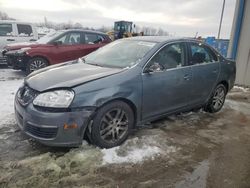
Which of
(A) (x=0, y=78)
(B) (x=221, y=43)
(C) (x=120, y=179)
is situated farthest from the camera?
(B) (x=221, y=43)

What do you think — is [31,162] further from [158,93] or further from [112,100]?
[158,93]

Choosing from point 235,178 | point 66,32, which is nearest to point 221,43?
point 66,32

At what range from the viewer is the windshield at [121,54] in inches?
162

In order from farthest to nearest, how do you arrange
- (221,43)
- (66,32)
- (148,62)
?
(221,43), (66,32), (148,62)

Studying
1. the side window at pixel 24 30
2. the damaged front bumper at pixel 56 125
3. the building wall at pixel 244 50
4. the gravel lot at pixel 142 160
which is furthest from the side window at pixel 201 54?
the side window at pixel 24 30

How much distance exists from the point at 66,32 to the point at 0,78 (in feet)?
8.55

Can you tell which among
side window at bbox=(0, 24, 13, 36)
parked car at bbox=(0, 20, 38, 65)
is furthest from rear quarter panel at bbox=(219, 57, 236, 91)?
side window at bbox=(0, 24, 13, 36)

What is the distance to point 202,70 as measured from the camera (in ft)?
16.2

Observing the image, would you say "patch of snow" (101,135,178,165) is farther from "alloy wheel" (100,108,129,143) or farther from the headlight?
the headlight

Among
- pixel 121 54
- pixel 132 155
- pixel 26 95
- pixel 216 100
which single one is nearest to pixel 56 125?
pixel 26 95

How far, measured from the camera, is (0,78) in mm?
8281

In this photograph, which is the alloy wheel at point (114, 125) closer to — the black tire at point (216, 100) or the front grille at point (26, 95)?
the front grille at point (26, 95)

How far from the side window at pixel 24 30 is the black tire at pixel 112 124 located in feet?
28.5

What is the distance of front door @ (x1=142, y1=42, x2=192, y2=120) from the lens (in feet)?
13.1
